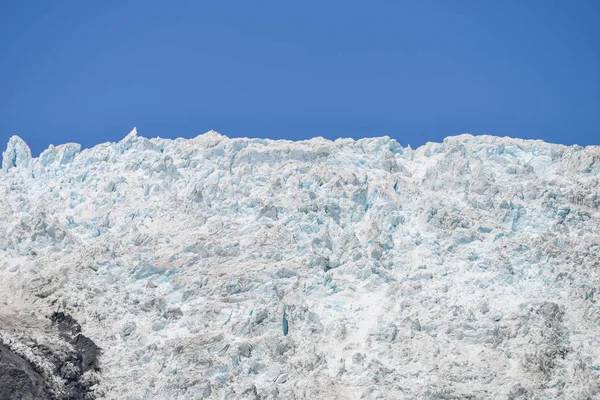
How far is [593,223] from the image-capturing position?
279ft

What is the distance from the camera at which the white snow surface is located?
6850 cm

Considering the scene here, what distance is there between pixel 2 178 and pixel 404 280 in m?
52.7

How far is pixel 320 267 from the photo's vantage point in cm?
8088

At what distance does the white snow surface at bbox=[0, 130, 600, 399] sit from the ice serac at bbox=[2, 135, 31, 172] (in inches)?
135

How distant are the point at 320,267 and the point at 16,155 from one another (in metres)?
48.8

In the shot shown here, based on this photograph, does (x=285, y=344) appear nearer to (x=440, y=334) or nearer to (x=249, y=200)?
(x=440, y=334)

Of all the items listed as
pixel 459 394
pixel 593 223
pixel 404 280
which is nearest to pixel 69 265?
pixel 404 280

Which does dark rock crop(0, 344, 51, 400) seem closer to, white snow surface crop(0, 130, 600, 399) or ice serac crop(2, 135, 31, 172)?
white snow surface crop(0, 130, 600, 399)

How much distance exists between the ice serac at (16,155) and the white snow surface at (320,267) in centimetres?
343

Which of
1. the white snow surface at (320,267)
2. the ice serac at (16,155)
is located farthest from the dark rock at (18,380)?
the ice serac at (16,155)

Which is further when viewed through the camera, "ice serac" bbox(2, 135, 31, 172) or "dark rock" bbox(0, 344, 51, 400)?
"ice serac" bbox(2, 135, 31, 172)

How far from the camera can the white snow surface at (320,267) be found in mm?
68500

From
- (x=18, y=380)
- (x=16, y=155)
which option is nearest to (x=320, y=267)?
(x=18, y=380)

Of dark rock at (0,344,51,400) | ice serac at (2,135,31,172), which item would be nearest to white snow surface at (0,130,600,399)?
dark rock at (0,344,51,400)
